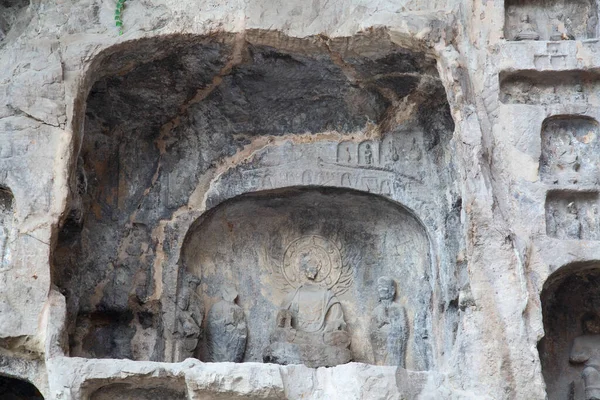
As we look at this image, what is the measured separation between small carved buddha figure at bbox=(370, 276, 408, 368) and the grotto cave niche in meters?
0.15

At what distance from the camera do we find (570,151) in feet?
24.8

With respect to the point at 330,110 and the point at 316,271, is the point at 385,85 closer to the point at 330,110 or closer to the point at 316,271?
the point at 330,110

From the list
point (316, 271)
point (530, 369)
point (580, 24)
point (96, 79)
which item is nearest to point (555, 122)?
point (580, 24)

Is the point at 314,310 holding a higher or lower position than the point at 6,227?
lower

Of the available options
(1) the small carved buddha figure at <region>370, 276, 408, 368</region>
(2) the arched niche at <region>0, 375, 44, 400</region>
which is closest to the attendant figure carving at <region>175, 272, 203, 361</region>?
(2) the arched niche at <region>0, 375, 44, 400</region>

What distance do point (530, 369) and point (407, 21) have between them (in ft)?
9.03

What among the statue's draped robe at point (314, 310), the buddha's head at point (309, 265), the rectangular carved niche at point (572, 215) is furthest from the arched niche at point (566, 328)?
the buddha's head at point (309, 265)

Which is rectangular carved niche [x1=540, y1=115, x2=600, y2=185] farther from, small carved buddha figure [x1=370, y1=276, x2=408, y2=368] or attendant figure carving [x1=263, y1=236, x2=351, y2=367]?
attendant figure carving [x1=263, y1=236, x2=351, y2=367]

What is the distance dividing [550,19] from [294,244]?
116 inches

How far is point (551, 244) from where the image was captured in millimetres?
7148

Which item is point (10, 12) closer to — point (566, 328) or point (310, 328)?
point (310, 328)

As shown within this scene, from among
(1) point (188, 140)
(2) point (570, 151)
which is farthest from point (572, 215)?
(1) point (188, 140)

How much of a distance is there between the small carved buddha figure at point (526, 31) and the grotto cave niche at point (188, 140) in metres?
0.72

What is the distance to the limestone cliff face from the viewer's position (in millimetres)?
7043
